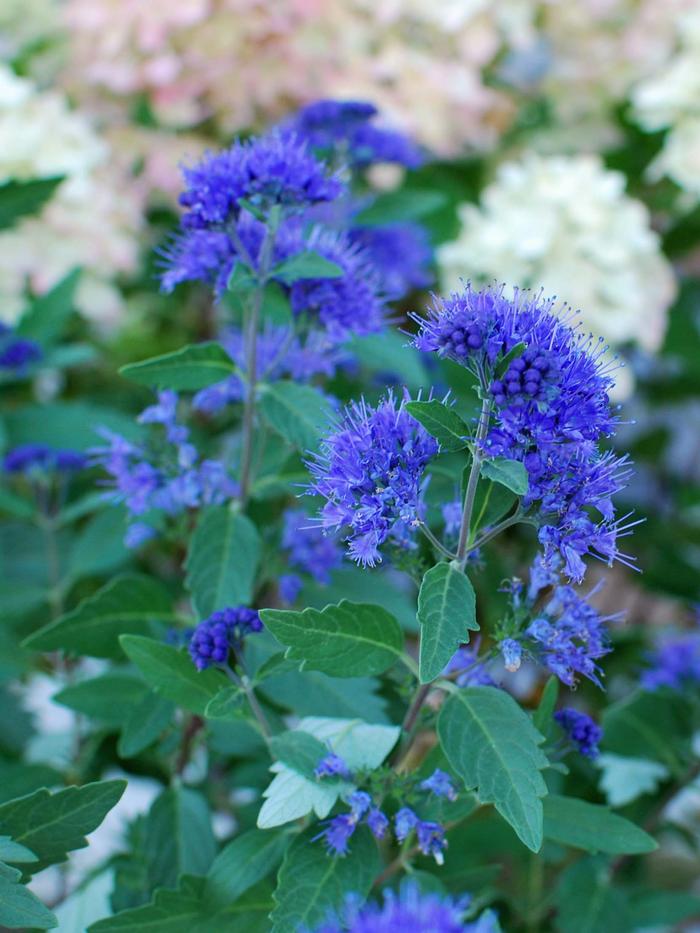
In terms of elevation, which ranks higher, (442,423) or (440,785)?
(442,423)

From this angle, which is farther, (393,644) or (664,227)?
(664,227)

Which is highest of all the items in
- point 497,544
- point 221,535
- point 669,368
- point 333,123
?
point 333,123

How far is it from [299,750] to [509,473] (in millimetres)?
187

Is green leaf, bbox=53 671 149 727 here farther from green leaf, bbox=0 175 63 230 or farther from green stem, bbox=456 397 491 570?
green leaf, bbox=0 175 63 230

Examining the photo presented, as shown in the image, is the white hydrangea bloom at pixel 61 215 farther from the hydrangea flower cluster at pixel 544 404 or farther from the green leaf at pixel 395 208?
the hydrangea flower cluster at pixel 544 404

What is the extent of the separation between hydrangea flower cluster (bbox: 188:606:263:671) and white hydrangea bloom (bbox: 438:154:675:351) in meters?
0.65

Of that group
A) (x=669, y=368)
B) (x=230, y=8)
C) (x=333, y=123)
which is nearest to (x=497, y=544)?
(x=669, y=368)

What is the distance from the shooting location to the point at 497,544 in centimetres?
136

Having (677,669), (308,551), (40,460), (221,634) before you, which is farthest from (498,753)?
(40,460)

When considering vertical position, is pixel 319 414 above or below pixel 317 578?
above

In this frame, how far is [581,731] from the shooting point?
1.88 ft

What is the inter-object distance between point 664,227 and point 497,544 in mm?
507

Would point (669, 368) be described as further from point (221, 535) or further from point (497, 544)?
point (221, 535)

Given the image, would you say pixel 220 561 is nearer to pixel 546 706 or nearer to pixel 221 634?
pixel 221 634
